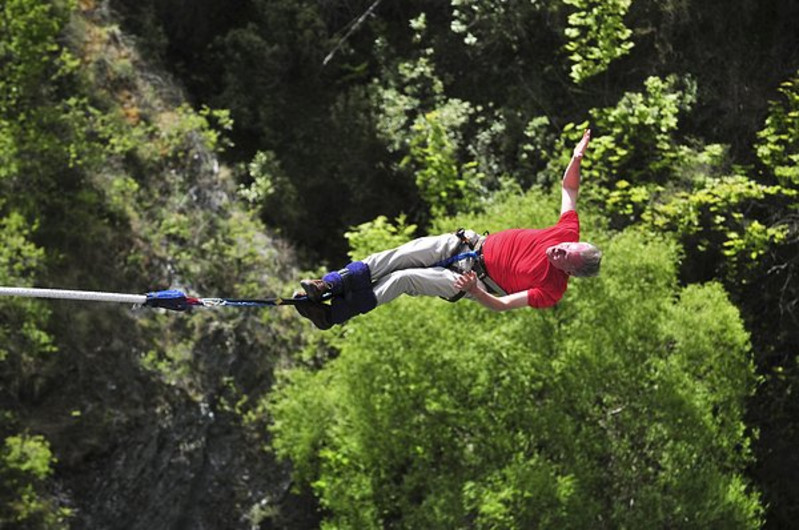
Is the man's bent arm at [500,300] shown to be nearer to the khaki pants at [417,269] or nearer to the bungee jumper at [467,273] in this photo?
the bungee jumper at [467,273]

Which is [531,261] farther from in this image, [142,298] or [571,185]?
[142,298]

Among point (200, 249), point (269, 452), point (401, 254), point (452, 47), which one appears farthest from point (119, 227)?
point (401, 254)

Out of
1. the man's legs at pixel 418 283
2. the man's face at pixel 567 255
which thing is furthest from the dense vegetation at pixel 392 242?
the man's face at pixel 567 255

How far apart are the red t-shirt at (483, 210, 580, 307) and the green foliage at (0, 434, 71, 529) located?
26.2 feet

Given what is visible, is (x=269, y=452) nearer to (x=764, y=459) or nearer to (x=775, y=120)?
(x=764, y=459)

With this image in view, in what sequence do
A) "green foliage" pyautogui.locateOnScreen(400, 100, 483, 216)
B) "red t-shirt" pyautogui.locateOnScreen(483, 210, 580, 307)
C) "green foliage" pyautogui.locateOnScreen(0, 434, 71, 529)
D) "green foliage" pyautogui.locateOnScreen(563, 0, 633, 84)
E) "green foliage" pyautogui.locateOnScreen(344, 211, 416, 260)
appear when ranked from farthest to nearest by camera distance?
"green foliage" pyautogui.locateOnScreen(400, 100, 483, 216)
"green foliage" pyautogui.locateOnScreen(563, 0, 633, 84)
"green foliage" pyautogui.locateOnScreen(344, 211, 416, 260)
"green foliage" pyautogui.locateOnScreen(0, 434, 71, 529)
"red t-shirt" pyautogui.locateOnScreen(483, 210, 580, 307)

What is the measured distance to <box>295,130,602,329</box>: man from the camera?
8.18 meters

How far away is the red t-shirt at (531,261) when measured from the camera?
8344 millimetres

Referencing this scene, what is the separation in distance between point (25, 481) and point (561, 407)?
6263 mm

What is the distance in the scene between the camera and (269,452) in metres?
17.4

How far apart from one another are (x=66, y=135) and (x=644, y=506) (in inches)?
319

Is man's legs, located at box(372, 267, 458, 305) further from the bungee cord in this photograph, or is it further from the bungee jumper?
the bungee cord

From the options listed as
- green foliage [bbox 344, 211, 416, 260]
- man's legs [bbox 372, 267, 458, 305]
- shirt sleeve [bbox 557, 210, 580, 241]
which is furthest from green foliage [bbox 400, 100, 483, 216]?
man's legs [bbox 372, 267, 458, 305]

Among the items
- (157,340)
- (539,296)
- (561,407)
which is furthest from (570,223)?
(157,340)
